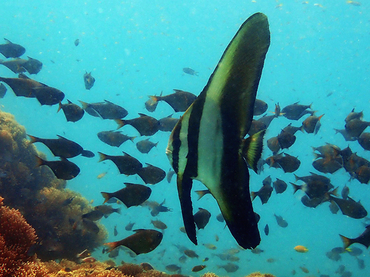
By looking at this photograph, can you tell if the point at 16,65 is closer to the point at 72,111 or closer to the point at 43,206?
the point at 72,111

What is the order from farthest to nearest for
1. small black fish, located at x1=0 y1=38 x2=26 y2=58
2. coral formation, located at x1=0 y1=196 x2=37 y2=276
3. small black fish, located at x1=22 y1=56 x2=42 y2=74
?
small black fish, located at x1=0 y1=38 x2=26 y2=58 < small black fish, located at x1=22 y1=56 x2=42 y2=74 < coral formation, located at x1=0 y1=196 x2=37 y2=276

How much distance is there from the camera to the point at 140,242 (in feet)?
14.0

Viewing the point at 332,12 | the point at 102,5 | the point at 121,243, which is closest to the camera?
the point at 121,243

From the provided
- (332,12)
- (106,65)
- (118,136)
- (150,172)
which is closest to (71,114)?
(118,136)

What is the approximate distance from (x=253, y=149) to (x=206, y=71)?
100 m

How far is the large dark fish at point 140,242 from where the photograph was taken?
166 inches

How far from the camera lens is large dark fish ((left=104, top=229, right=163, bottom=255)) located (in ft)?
13.8

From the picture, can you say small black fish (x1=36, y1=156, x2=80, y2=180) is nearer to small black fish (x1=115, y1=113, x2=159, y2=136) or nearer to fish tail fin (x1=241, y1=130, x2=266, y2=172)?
small black fish (x1=115, y1=113, x2=159, y2=136)

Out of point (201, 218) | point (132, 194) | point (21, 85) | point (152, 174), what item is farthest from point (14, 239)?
point (21, 85)

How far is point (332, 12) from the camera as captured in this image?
182 ft

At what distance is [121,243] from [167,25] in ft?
316

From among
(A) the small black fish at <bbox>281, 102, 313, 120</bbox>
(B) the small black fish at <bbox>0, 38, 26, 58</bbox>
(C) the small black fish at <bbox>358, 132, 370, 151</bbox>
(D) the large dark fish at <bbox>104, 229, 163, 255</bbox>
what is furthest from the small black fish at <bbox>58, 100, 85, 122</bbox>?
(C) the small black fish at <bbox>358, 132, 370, 151</bbox>

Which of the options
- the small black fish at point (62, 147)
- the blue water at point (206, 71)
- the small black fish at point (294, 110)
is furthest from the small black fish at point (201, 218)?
the blue water at point (206, 71)

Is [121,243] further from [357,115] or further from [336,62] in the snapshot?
[336,62]
